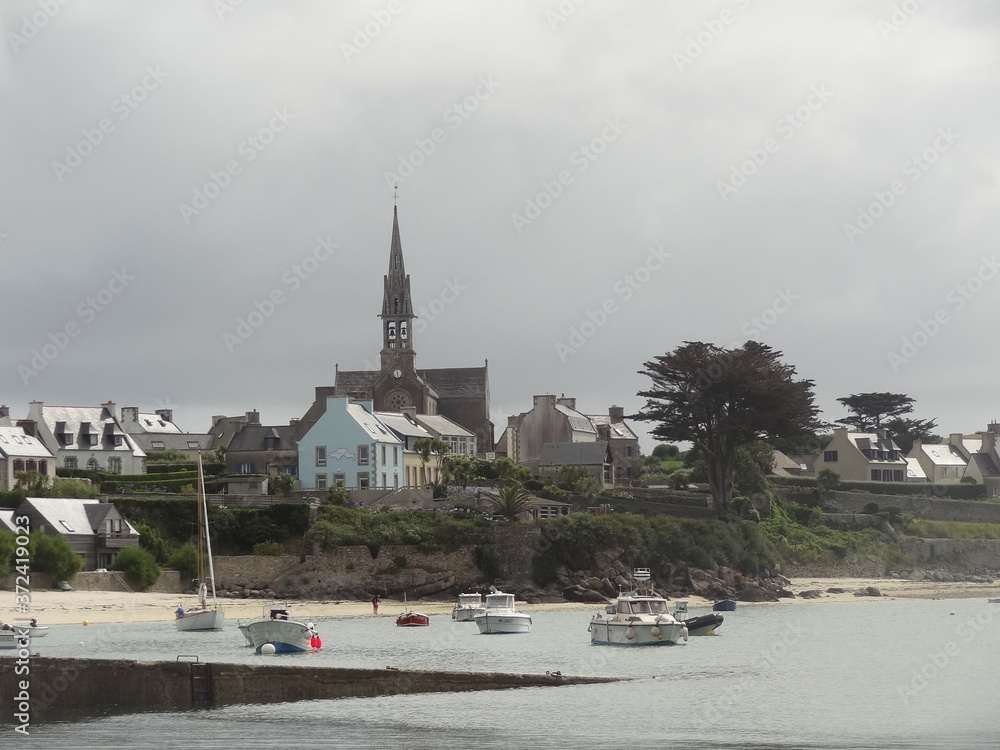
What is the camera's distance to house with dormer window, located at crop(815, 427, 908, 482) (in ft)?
371

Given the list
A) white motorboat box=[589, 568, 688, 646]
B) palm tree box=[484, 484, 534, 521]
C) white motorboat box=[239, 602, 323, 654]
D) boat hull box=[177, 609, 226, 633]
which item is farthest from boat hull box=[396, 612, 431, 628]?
palm tree box=[484, 484, 534, 521]

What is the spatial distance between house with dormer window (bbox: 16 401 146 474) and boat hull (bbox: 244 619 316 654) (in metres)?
41.6

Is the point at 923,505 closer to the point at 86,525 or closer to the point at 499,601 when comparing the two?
the point at 499,601

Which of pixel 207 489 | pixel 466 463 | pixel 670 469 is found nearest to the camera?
pixel 207 489

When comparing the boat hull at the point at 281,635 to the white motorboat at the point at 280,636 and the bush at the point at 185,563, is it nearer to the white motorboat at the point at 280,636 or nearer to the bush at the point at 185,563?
the white motorboat at the point at 280,636

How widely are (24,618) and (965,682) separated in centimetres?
3098

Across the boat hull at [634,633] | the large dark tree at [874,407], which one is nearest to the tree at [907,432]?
the large dark tree at [874,407]

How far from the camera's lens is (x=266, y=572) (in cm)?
6669

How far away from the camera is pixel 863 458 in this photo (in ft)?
371

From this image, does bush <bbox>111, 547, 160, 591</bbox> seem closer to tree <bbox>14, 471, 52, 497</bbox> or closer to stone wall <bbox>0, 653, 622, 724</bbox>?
tree <bbox>14, 471, 52, 497</bbox>

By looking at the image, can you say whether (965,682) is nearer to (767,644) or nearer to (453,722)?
(767,644)

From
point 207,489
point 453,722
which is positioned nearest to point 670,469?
point 207,489

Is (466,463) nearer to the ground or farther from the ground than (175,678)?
farther from the ground

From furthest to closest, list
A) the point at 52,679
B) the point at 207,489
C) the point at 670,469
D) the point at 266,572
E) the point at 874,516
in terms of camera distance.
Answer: the point at 670,469
the point at 874,516
the point at 207,489
the point at 266,572
the point at 52,679
